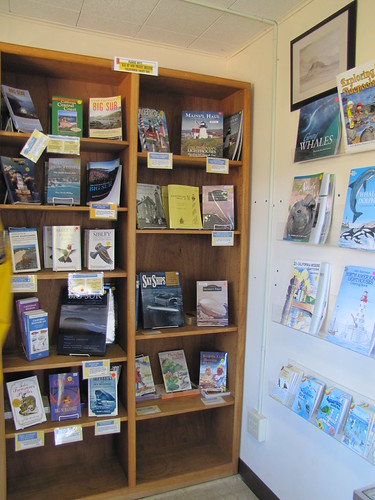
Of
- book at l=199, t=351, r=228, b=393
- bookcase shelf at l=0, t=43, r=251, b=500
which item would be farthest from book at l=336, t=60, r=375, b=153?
book at l=199, t=351, r=228, b=393

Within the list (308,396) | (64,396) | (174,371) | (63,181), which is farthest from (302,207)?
(64,396)

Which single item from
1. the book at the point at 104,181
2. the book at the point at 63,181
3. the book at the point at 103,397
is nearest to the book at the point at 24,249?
the book at the point at 63,181

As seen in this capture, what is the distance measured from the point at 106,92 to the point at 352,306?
5.90 ft

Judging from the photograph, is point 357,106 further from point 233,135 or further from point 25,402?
point 25,402

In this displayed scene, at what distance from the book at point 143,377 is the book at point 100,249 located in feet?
2.24

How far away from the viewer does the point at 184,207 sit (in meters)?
2.39

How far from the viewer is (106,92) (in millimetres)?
2398

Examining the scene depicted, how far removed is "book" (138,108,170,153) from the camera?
2256 mm

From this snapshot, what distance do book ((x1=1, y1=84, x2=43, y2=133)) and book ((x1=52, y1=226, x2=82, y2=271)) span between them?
531mm

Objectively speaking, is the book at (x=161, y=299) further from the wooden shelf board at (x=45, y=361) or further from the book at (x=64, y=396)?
the book at (x=64, y=396)

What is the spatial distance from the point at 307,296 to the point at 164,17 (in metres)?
1.63

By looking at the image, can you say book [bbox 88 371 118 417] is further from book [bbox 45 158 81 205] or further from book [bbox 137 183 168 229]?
book [bbox 45 158 81 205]

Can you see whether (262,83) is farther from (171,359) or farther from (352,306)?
(171,359)

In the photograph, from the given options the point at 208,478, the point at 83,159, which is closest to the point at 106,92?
the point at 83,159
